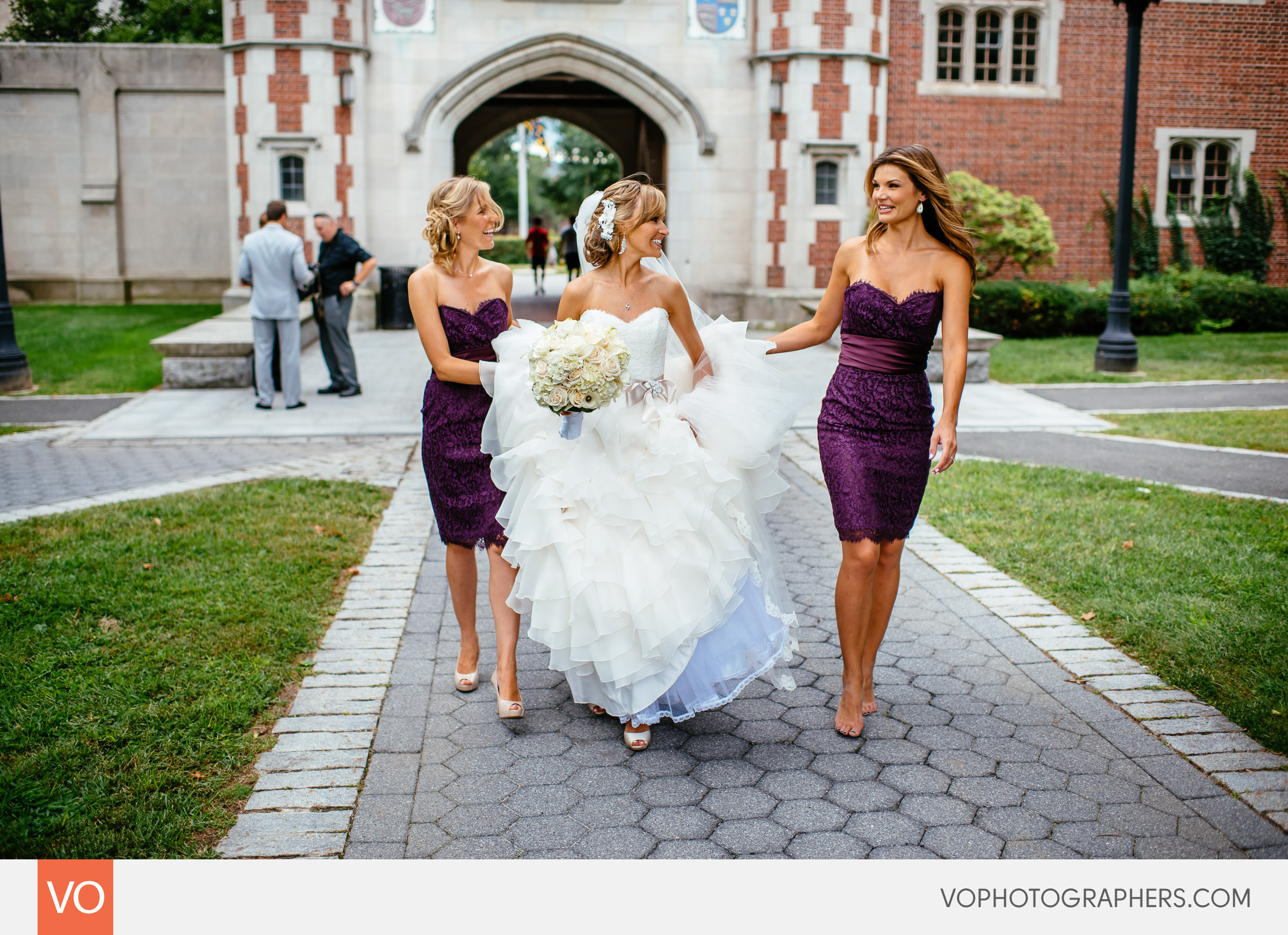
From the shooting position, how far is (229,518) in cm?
666

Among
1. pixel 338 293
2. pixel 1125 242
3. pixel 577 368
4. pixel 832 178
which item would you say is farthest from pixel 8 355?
pixel 1125 242

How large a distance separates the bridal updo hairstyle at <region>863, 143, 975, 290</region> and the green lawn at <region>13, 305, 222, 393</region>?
10321 millimetres

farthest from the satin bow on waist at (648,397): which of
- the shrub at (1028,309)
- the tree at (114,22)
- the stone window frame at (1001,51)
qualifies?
the tree at (114,22)

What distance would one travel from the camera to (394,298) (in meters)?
18.3

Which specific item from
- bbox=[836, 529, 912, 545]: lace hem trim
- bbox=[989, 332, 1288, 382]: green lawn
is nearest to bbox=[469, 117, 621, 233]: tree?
bbox=[989, 332, 1288, 382]: green lawn

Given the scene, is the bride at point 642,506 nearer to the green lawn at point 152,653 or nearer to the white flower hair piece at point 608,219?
the white flower hair piece at point 608,219

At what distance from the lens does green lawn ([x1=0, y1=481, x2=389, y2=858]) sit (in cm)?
334

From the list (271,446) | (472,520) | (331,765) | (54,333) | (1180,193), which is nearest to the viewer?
(331,765)

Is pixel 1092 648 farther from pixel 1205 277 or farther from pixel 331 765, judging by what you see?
pixel 1205 277

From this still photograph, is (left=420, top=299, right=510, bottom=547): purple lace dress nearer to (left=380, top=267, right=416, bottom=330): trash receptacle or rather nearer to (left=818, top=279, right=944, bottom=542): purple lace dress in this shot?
(left=818, top=279, right=944, bottom=542): purple lace dress

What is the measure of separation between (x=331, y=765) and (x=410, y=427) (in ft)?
21.3

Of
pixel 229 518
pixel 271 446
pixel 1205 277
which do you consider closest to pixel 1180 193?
pixel 1205 277

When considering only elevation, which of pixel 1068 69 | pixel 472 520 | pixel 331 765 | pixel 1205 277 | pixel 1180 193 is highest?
pixel 1068 69

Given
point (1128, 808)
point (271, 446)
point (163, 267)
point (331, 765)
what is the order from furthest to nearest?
1. point (163, 267)
2. point (271, 446)
3. point (331, 765)
4. point (1128, 808)
